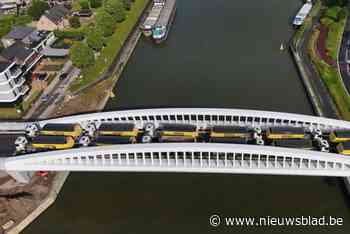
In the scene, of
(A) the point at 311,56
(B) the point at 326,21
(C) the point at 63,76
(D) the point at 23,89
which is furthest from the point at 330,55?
(D) the point at 23,89

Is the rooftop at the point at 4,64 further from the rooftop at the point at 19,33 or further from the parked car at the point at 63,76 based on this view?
the rooftop at the point at 19,33

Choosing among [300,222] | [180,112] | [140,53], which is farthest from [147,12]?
[300,222]

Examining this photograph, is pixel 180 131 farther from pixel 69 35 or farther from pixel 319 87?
pixel 69 35

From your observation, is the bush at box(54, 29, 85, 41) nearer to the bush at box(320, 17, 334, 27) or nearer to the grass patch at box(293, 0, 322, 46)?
the grass patch at box(293, 0, 322, 46)

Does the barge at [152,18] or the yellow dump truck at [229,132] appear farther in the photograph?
the barge at [152,18]

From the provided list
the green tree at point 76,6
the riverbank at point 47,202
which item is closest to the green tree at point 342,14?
the green tree at point 76,6

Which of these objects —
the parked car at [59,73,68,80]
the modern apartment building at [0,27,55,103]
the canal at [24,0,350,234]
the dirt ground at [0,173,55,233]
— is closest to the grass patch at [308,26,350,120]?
the canal at [24,0,350,234]

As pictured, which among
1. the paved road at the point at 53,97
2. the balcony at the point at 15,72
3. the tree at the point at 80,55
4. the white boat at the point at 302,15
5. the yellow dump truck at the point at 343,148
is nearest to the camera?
the yellow dump truck at the point at 343,148
